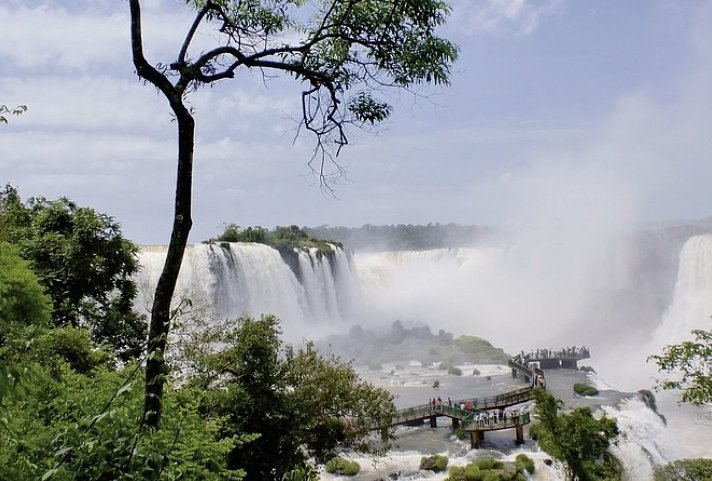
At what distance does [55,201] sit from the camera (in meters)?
14.3

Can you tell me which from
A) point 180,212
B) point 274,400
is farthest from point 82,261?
point 180,212

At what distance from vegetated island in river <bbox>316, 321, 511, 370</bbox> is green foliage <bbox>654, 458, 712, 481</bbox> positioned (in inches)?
863

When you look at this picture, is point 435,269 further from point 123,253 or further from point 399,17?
point 399,17

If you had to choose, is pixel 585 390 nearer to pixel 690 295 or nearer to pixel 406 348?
pixel 406 348

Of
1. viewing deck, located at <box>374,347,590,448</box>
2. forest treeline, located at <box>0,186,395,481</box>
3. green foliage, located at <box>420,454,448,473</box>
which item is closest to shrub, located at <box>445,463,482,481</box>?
green foliage, located at <box>420,454,448,473</box>

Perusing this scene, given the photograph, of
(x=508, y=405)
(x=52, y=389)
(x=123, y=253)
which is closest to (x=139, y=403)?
(x=52, y=389)

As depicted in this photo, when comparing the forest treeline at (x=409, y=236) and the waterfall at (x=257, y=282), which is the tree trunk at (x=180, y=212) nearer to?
the waterfall at (x=257, y=282)

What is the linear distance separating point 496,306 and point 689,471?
4331 centimetres

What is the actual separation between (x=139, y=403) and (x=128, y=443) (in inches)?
32.7

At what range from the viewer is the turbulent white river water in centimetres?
2330

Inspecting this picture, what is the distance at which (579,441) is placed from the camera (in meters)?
18.3

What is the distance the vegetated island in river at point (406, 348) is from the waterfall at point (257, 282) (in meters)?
2.56

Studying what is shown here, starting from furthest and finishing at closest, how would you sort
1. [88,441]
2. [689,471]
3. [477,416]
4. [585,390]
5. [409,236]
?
1. [409,236]
2. [585,390]
3. [477,416]
4. [689,471]
5. [88,441]

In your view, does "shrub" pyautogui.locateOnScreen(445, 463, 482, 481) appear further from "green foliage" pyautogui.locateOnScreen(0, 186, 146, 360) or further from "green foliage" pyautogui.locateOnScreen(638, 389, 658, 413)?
"green foliage" pyautogui.locateOnScreen(638, 389, 658, 413)
